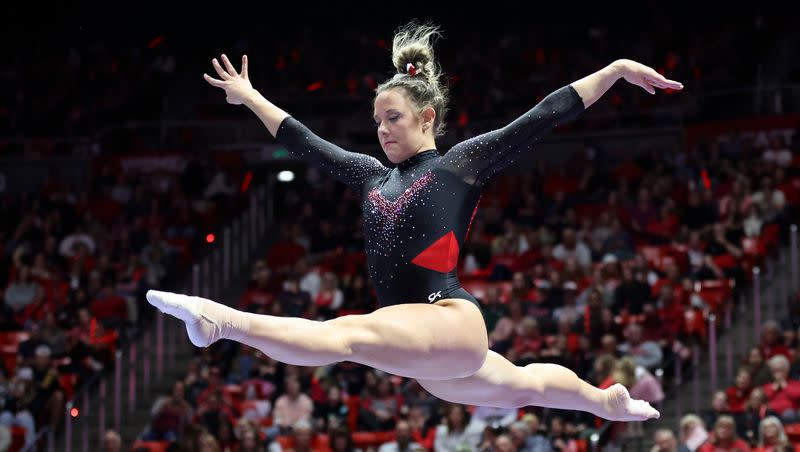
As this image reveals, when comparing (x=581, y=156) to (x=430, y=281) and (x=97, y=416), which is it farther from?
(x=430, y=281)

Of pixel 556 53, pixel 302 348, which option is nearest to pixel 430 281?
pixel 302 348

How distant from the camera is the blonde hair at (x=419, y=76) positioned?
4.44m

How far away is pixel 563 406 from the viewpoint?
4.72 m

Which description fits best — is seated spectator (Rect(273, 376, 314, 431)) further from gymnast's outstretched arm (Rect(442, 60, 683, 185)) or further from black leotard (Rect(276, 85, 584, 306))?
gymnast's outstretched arm (Rect(442, 60, 683, 185))

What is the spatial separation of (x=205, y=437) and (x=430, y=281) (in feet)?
→ 19.9

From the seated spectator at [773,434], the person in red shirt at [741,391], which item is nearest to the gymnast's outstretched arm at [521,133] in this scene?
the seated spectator at [773,434]

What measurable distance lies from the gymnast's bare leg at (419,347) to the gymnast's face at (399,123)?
63 centimetres

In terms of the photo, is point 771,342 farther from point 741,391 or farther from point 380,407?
point 380,407

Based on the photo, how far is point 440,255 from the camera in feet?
14.1

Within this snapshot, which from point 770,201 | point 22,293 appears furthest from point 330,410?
point 770,201

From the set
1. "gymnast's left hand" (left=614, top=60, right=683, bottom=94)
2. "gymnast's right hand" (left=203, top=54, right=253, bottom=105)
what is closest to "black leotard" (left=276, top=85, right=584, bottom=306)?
"gymnast's left hand" (left=614, top=60, right=683, bottom=94)

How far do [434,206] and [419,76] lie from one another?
57 cm

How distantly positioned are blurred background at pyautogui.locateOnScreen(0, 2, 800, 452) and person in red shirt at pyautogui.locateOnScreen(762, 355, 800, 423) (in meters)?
0.02

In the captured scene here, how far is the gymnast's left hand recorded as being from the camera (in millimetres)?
4312
